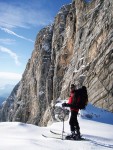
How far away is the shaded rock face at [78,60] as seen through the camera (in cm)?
3722

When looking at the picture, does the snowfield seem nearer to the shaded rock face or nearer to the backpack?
the backpack

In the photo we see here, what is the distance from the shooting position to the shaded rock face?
37219 mm

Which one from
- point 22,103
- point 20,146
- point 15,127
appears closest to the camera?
point 20,146

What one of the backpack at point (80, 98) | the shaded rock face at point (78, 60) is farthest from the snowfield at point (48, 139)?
the shaded rock face at point (78, 60)

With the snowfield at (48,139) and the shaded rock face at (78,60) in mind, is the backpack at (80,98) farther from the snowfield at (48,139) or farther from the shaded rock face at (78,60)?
the shaded rock face at (78,60)

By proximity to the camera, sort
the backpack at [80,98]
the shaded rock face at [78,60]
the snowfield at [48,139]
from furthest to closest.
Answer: the shaded rock face at [78,60] → the backpack at [80,98] → the snowfield at [48,139]

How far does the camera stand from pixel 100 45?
42125 millimetres

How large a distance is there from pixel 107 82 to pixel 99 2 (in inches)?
779

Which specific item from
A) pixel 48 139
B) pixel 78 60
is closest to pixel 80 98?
pixel 48 139

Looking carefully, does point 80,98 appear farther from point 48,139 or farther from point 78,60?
point 78,60

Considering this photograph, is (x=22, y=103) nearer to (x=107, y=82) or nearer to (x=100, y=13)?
(x=100, y=13)

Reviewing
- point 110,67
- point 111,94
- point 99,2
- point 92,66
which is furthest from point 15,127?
Answer: point 99,2

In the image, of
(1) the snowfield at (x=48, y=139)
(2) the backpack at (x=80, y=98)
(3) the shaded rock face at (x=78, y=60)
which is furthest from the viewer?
(3) the shaded rock face at (x=78, y=60)

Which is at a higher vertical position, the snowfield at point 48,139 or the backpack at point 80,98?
the backpack at point 80,98
